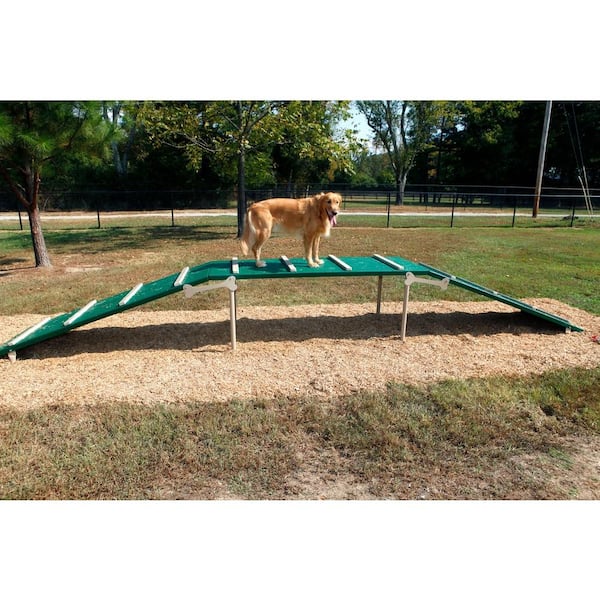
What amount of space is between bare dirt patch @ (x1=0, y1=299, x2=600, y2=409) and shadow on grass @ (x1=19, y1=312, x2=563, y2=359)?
14 millimetres

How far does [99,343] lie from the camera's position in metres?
5.65

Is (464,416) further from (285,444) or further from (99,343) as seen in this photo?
(99,343)

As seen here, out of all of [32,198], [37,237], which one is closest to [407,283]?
[32,198]

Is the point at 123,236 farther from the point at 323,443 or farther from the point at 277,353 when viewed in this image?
the point at 323,443

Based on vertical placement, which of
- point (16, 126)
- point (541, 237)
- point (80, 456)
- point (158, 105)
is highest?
point (158, 105)

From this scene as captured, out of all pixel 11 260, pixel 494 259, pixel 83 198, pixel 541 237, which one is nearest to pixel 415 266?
pixel 494 259

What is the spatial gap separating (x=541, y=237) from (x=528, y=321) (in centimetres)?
1223

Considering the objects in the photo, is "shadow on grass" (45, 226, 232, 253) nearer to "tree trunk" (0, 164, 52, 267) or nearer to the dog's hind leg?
"tree trunk" (0, 164, 52, 267)

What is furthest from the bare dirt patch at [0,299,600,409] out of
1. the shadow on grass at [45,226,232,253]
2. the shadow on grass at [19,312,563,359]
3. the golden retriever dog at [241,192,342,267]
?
the shadow on grass at [45,226,232,253]

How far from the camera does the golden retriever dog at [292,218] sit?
5.56 meters

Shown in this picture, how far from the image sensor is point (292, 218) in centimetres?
572

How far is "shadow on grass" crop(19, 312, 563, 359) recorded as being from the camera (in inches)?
217

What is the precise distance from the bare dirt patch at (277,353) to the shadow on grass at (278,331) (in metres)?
0.01

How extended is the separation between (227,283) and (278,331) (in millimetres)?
1154
